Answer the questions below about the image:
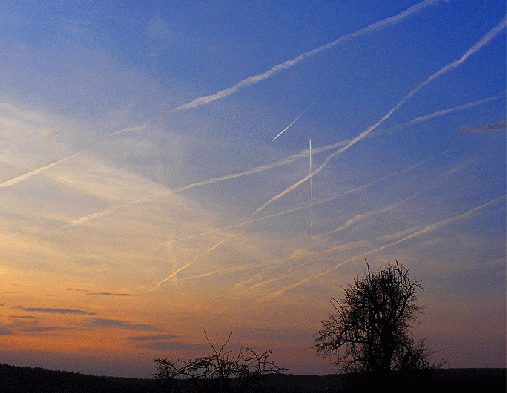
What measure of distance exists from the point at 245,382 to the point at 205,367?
121cm

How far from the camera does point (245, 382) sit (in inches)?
588

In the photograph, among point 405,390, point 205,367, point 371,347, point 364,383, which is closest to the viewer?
point 205,367

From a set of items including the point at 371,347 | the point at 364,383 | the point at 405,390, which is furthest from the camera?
the point at 371,347

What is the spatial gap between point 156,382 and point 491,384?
111 feet

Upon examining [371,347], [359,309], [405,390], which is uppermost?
[359,309]


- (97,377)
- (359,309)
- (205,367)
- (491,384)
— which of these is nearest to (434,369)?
(491,384)

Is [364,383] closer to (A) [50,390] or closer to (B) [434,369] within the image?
(B) [434,369]

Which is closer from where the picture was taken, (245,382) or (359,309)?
(245,382)

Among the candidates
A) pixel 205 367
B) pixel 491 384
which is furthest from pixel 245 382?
pixel 491 384

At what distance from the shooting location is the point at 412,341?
45.4 meters

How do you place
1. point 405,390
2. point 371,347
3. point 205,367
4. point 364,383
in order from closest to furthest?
1. point 205,367
2. point 405,390
3. point 364,383
4. point 371,347

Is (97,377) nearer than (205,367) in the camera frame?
No

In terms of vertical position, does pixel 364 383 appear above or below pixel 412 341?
below

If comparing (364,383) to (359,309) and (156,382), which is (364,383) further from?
(156,382)
